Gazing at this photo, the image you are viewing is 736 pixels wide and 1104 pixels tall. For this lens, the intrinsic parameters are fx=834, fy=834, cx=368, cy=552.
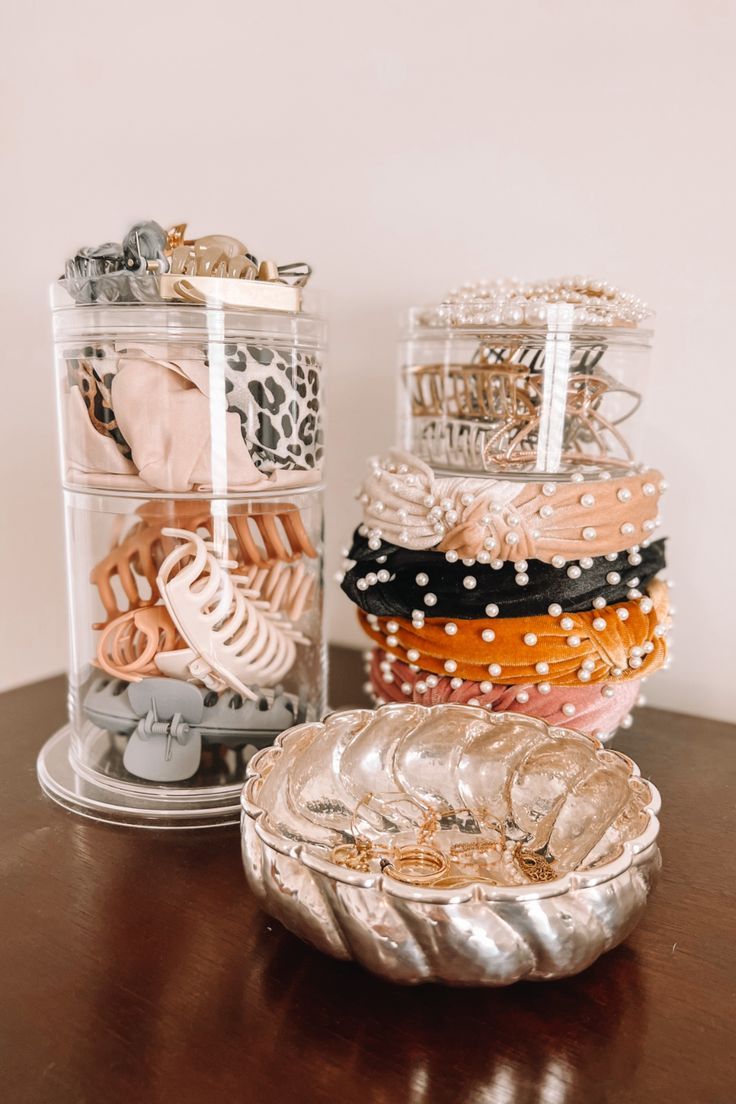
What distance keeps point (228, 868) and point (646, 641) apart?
12.4 inches

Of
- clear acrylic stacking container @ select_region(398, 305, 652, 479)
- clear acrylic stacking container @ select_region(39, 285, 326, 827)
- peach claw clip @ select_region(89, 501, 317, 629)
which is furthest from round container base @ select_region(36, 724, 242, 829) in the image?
clear acrylic stacking container @ select_region(398, 305, 652, 479)

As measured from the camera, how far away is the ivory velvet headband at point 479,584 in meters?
0.55

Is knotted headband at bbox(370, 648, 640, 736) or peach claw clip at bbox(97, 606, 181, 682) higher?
peach claw clip at bbox(97, 606, 181, 682)

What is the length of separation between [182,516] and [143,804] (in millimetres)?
198

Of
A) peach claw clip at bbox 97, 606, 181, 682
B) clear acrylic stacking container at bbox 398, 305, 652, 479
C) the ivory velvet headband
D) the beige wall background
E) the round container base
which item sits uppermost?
the beige wall background

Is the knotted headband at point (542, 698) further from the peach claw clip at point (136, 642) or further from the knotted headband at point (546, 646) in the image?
the peach claw clip at point (136, 642)

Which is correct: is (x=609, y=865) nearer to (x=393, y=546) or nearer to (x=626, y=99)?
(x=393, y=546)

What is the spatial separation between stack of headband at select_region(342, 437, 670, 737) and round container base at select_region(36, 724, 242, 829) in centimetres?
16

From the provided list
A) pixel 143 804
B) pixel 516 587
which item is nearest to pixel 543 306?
pixel 516 587

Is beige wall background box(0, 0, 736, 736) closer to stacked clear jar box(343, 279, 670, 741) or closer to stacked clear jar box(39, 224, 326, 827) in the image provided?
stacked clear jar box(343, 279, 670, 741)

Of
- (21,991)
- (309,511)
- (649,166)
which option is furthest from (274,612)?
(649,166)

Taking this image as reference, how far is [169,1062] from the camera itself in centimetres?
34

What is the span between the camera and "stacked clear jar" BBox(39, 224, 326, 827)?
54 centimetres

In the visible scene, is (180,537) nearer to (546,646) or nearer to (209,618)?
(209,618)
